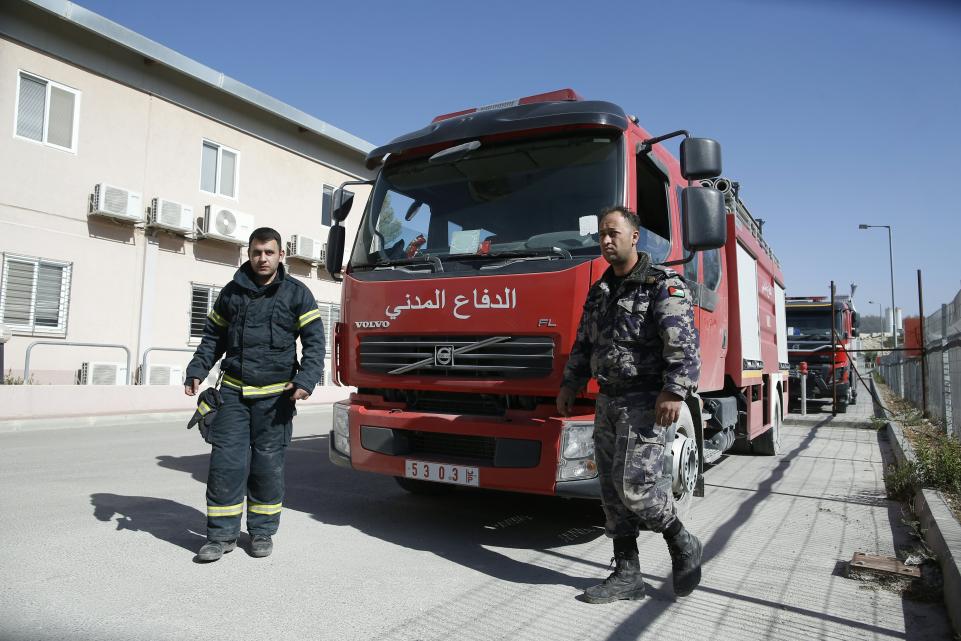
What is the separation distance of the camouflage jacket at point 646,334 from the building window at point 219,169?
1365 centimetres

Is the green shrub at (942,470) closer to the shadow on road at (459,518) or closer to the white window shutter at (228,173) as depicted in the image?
the shadow on road at (459,518)

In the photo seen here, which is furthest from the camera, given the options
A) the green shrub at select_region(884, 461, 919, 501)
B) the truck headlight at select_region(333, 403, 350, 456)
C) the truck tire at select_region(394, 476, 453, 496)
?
the truck tire at select_region(394, 476, 453, 496)

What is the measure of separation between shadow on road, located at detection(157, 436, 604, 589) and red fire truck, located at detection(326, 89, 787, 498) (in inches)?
18.2

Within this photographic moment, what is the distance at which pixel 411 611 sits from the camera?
317 centimetres

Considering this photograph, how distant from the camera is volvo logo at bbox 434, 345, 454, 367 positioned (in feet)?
14.1

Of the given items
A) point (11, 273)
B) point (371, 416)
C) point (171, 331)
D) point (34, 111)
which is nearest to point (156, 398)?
point (171, 331)

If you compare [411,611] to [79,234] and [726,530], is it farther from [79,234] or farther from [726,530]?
[79,234]

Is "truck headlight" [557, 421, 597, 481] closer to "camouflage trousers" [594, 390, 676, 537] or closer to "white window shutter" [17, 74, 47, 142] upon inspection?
"camouflage trousers" [594, 390, 676, 537]

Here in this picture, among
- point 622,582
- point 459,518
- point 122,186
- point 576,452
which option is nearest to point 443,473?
point 576,452

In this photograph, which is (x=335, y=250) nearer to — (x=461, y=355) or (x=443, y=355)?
(x=443, y=355)

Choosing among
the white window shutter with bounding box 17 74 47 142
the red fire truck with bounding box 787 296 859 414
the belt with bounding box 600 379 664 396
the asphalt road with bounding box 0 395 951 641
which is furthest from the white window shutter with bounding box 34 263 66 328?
the red fire truck with bounding box 787 296 859 414

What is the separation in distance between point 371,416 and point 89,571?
1813 mm

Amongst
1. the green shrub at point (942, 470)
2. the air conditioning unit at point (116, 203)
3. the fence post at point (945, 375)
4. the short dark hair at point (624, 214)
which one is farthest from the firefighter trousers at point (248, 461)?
the air conditioning unit at point (116, 203)

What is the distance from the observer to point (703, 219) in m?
4.12
